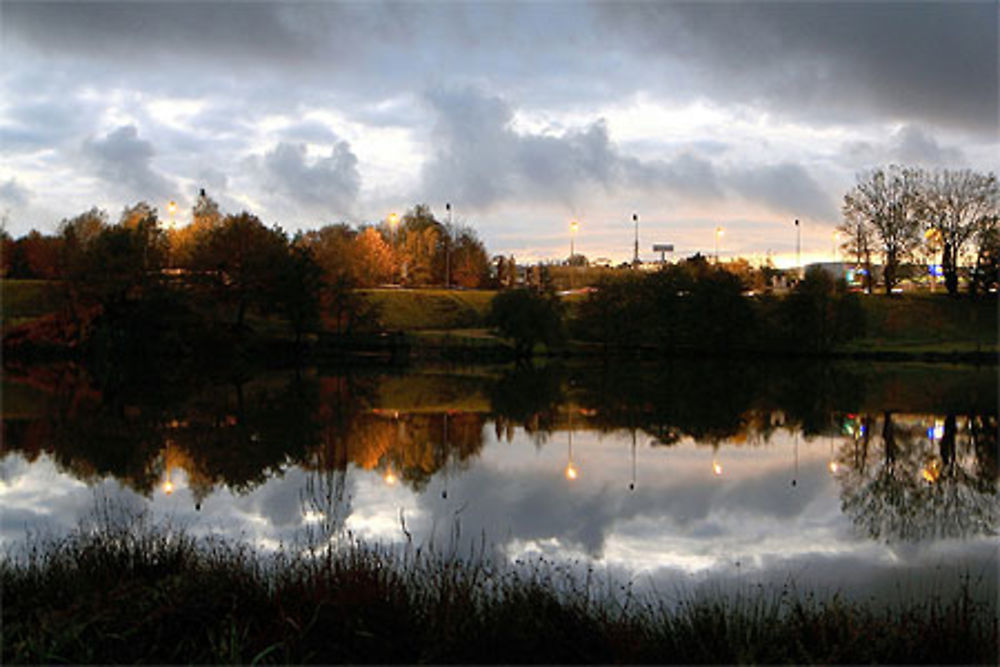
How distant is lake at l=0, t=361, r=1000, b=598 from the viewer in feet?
38.8

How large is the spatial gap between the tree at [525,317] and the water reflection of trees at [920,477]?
114 ft

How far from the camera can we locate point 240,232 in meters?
65.2

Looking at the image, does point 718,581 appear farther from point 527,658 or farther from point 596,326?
A: point 596,326

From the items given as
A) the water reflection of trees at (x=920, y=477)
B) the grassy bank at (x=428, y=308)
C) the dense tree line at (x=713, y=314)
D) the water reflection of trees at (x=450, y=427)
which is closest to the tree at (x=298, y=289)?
the grassy bank at (x=428, y=308)

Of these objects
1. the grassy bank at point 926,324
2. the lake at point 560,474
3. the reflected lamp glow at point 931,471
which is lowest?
the reflected lamp glow at point 931,471

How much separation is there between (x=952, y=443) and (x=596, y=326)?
4676 cm

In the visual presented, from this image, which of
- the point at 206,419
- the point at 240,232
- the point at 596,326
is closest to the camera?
the point at 206,419

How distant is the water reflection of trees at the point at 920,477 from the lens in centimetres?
1399

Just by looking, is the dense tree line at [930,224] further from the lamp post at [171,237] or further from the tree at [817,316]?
the lamp post at [171,237]

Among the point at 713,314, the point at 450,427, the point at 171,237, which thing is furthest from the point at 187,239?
the point at 450,427

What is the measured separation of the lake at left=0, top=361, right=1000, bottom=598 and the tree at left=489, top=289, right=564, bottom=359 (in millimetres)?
24174

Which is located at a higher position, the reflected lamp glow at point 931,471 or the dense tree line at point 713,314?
the dense tree line at point 713,314

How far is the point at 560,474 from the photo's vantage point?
60.9 ft

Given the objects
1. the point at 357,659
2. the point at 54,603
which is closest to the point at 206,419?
the point at 54,603
